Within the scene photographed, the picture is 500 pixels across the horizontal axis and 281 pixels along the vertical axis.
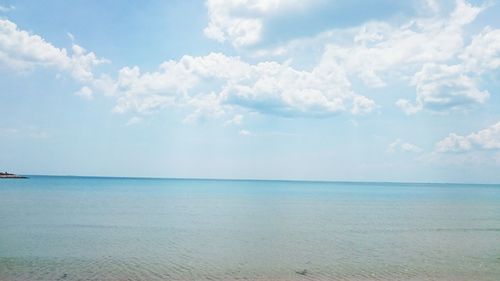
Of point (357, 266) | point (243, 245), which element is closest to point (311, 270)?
point (357, 266)

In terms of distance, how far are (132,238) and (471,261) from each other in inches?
862

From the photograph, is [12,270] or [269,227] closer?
[12,270]

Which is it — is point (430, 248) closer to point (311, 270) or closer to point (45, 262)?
point (311, 270)

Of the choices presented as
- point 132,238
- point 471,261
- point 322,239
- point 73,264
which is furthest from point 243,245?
point 471,261

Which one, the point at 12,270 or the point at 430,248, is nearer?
the point at 12,270

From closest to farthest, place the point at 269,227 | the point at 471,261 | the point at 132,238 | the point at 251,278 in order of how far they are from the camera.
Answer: the point at 251,278
the point at 471,261
the point at 132,238
the point at 269,227

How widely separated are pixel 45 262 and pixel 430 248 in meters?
23.2

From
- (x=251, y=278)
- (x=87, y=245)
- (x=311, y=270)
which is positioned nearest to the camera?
(x=251, y=278)

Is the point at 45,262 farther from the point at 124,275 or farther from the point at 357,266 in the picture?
the point at 357,266

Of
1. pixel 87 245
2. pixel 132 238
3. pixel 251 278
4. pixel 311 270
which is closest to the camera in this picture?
pixel 251 278

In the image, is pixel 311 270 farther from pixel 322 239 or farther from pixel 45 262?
pixel 45 262

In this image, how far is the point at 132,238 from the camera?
3173cm

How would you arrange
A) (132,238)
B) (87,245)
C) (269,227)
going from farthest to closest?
(269,227) < (132,238) < (87,245)

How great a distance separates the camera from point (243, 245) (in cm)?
2933
